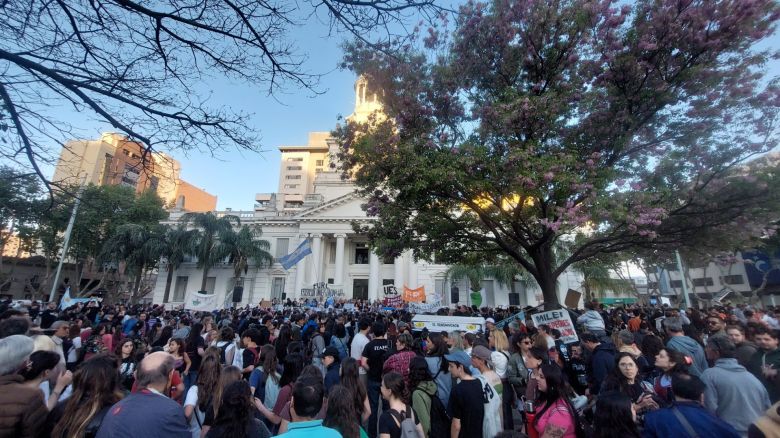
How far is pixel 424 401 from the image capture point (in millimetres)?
3684

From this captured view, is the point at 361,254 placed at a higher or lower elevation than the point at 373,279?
higher

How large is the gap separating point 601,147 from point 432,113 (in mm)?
5102

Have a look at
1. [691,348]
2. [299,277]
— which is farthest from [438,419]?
[299,277]

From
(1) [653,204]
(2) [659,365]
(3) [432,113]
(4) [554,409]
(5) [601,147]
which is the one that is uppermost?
(3) [432,113]

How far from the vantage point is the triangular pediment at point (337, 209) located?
127ft

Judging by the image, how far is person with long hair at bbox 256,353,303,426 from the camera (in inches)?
151

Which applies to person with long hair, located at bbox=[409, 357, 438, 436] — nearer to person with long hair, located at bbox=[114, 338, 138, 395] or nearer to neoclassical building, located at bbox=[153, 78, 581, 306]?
person with long hair, located at bbox=[114, 338, 138, 395]

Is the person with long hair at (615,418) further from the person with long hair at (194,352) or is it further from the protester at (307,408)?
the person with long hair at (194,352)

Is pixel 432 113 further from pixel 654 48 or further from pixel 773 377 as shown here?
pixel 773 377

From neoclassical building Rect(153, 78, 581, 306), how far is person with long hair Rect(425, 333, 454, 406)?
3023 cm

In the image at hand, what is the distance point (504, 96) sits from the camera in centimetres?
1018

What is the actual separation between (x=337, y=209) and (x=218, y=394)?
35.9 metres

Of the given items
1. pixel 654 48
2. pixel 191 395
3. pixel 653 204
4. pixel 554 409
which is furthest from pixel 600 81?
pixel 191 395

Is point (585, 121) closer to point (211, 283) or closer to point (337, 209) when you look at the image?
point (337, 209)
